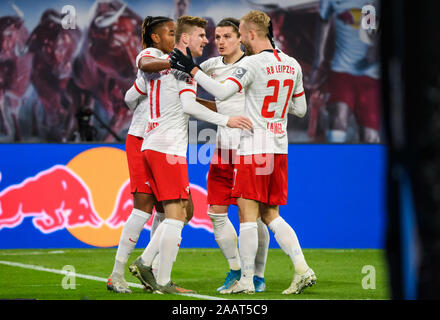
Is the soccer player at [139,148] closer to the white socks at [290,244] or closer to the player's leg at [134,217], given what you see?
the player's leg at [134,217]

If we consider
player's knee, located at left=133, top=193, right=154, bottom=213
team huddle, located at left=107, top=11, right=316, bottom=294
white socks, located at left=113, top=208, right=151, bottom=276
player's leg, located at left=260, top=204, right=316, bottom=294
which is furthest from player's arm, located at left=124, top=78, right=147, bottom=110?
player's leg, located at left=260, top=204, right=316, bottom=294

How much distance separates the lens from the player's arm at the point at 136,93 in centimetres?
454

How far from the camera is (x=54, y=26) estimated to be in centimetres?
1077

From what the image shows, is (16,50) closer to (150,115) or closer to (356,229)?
(356,229)

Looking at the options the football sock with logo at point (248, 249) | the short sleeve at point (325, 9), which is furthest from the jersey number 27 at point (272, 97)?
the short sleeve at point (325, 9)

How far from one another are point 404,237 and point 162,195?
3.63 meters

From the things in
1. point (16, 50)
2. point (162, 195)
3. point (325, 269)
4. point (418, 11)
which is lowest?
point (325, 269)

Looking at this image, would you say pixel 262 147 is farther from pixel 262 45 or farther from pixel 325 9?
pixel 325 9

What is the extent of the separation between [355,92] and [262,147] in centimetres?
680

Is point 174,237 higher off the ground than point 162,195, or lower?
lower

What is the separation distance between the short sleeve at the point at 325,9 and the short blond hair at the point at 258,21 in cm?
697

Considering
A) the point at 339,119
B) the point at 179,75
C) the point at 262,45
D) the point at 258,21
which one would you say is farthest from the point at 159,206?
the point at 339,119

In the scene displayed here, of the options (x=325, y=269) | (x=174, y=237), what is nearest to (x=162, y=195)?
(x=174, y=237)
